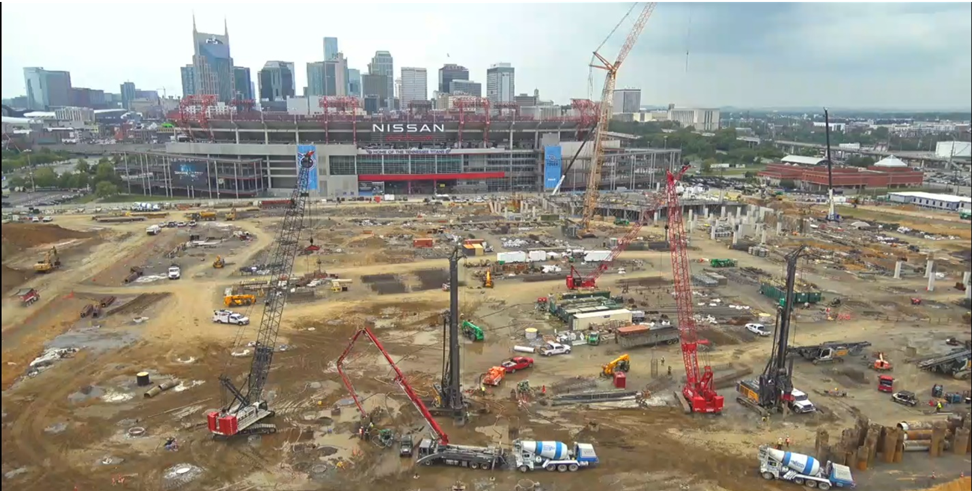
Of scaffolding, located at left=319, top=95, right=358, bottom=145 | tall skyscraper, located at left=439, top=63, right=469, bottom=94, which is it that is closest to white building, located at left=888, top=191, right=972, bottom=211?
scaffolding, located at left=319, top=95, right=358, bottom=145

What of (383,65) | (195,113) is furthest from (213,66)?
(195,113)

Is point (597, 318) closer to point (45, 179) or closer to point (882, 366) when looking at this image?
point (882, 366)

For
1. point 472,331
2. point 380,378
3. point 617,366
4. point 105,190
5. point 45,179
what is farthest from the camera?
point 45,179

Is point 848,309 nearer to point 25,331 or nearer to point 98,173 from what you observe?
point 25,331

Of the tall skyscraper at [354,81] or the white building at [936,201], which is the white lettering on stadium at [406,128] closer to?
the white building at [936,201]

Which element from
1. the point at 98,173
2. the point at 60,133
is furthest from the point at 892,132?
the point at 60,133
